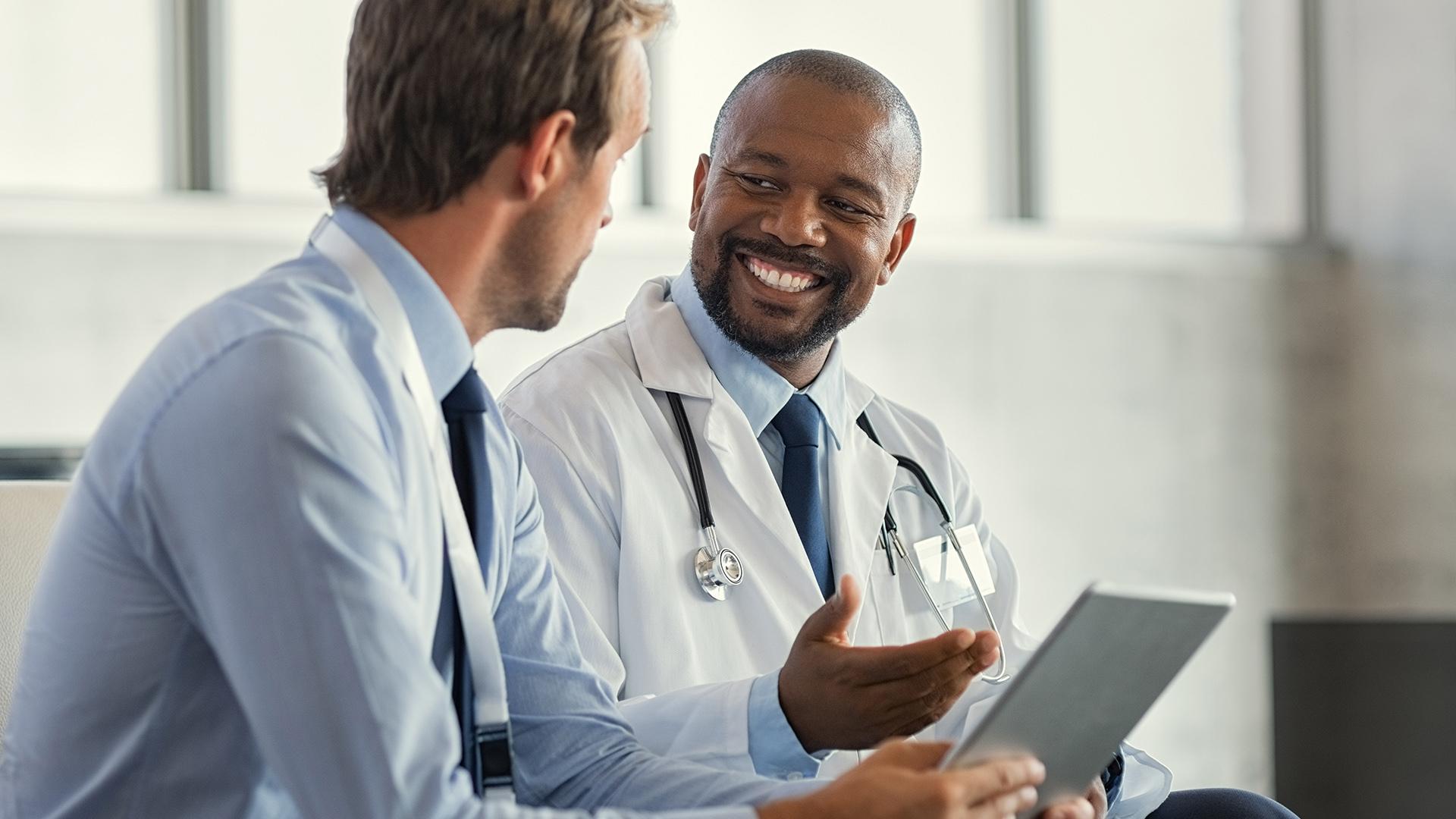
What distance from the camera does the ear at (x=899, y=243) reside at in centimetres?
229

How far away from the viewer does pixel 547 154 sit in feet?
3.92

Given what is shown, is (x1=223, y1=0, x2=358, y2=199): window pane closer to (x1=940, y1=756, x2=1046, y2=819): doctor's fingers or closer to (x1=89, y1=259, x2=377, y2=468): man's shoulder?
(x1=89, y1=259, x2=377, y2=468): man's shoulder

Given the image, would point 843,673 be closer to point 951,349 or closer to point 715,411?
point 715,411

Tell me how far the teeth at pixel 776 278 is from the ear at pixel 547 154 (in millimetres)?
869

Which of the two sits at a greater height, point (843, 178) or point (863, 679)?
point (843, 178)

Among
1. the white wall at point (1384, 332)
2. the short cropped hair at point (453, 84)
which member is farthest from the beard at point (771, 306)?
the white wall at point (1384, 332)

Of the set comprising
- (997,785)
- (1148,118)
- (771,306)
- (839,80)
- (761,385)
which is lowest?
(997,785)

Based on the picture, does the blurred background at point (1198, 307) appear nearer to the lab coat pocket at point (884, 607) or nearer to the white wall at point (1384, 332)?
the white wall at point (1384, 332)

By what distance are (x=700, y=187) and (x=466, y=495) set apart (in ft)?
3.50

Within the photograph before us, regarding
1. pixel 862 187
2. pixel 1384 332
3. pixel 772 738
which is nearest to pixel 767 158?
pixel 862 187

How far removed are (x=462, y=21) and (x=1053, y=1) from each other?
11.2ft

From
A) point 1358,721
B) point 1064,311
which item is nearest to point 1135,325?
point 1064,311

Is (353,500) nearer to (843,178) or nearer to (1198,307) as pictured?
(843,178)

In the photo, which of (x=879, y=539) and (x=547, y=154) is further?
(x=879, y=539)
